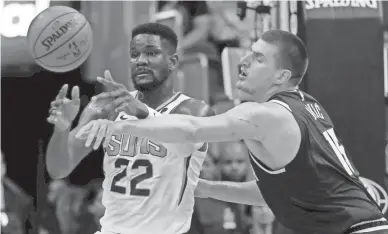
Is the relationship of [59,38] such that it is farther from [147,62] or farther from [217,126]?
[217,126]

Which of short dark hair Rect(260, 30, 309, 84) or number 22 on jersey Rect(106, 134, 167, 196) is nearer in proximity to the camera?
short dark hair Rect(260, 30, 309, 84)

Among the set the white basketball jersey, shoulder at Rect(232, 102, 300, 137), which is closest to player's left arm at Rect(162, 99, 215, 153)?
the white basketball jersey

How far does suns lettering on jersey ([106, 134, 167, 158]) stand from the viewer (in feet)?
13.0

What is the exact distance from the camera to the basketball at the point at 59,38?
4461 mm

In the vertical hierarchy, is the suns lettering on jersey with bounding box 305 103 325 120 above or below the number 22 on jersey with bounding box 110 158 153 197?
above

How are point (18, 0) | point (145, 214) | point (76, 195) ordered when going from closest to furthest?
point (145, 214)
point (18, 0)
point (76, 195)

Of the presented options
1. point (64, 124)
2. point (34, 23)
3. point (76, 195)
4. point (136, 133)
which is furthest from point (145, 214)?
point (76, 195)

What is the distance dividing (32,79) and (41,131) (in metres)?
1.05

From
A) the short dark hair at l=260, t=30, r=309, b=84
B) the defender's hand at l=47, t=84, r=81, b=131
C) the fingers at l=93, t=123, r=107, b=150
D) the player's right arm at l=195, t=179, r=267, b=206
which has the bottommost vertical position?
the player's right arm at l=195, t=179, r=267, b=206

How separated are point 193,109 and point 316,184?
1.17 meters

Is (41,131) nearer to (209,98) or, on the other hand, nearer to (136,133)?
(209,98)

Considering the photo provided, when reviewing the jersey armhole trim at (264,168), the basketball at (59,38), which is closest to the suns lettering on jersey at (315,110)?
the jersey armhole trim at (264,168)

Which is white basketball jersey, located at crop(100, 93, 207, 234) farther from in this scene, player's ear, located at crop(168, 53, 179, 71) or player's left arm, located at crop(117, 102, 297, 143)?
player's left arm, located at crop(117, 102, 297, 143)

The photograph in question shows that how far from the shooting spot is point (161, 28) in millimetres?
4242
